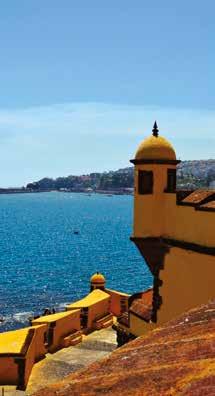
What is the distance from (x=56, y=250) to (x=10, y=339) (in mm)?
90821

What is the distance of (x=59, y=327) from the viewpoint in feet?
80.6

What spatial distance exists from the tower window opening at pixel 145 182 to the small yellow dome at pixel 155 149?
18.9 inches

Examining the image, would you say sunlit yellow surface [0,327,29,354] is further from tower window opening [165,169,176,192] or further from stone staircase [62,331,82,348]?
tower window opening [165,169,176,192]

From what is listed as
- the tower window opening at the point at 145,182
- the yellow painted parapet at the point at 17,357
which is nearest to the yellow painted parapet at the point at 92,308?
the yellow painted parapet at the point at 17,357

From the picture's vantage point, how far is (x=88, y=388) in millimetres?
5316

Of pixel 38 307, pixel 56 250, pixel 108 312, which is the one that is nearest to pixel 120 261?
pixel 56 250

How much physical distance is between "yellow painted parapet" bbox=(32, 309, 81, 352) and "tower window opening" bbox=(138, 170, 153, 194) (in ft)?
32.7

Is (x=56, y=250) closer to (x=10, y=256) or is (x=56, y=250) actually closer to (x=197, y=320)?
(x=10, y=256)

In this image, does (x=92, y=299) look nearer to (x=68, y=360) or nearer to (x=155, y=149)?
(x=68, y=360)

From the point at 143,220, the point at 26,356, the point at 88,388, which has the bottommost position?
the point at 26,356

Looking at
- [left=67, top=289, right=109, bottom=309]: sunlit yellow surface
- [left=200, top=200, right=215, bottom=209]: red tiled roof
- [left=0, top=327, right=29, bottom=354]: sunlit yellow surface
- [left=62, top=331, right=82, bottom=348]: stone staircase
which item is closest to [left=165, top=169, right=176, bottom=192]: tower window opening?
[left=200, top=200, right=215, bottom=209]: red tiled roof

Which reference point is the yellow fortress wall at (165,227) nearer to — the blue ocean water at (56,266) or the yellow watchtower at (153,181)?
the yellow watchtower at (153,181)

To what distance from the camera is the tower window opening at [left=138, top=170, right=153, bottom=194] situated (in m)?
16.5

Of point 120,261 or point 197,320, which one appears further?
point 120,261
